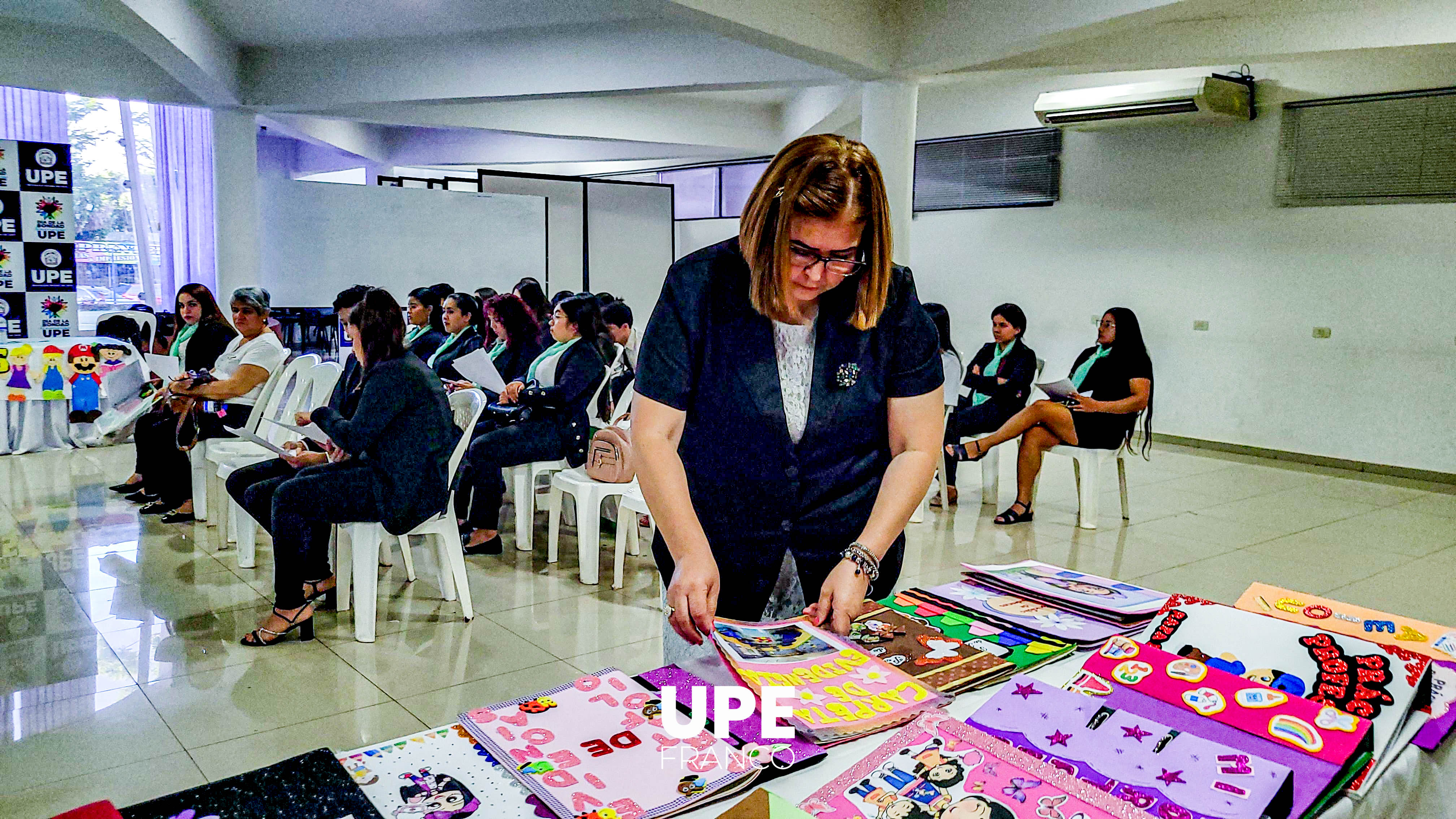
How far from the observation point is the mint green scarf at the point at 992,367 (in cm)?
631

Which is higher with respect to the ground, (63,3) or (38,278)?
(63,3)

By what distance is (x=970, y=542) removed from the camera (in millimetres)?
5320

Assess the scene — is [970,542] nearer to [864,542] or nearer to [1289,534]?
[1289,534]

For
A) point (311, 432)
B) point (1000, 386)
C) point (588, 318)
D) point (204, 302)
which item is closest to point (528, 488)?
point (588, 318)

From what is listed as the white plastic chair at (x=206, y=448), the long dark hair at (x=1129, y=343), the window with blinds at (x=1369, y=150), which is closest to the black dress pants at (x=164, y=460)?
the white plastic chair at (x=206, y=448)

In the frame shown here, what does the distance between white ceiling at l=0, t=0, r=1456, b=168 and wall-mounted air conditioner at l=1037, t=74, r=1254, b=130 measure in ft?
1.29

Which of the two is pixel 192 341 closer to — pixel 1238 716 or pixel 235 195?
pixel 235 195

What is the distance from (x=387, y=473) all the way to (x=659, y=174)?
34.6ft

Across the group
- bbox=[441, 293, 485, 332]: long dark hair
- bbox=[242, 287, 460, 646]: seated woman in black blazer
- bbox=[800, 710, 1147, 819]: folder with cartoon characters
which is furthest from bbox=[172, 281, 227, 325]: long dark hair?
bbox=[800, 710, 1147, 819]: folder with cartoon characters

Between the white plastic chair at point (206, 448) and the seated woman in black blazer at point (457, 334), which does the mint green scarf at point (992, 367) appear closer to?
the seated woman in black blazer at point (457, 334)

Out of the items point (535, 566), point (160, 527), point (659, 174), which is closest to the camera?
point (535, 566)

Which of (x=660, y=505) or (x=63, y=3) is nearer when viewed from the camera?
(x=660, y=505)

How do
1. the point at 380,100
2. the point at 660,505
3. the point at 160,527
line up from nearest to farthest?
the point at 660,505
the point at 160,527
the point at 380,100


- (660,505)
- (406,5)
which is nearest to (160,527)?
(406,5)
